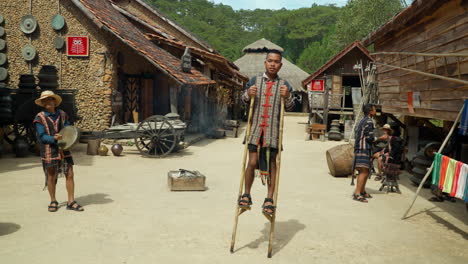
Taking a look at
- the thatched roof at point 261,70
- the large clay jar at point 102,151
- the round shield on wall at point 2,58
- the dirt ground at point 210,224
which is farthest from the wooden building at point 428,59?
the thatched roof at point 261,70

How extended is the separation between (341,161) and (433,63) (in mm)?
2924

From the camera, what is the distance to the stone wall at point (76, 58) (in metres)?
14.1

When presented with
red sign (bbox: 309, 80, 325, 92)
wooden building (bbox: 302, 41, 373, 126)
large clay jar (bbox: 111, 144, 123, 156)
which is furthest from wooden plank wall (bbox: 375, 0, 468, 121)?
red sign (bbox: 309, 80, 325, 92)

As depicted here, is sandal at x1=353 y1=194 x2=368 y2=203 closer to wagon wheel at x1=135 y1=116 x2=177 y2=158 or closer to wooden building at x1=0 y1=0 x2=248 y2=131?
wagon wheel at x1=135 y1=116 x2=177 y2=158

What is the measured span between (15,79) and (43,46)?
1.69 metres

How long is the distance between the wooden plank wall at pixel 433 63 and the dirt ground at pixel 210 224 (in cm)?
187

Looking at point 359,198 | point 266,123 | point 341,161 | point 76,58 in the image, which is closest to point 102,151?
point 76,58

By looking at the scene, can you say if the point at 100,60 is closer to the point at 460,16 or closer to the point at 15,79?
the point at 15,79

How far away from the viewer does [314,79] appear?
22422 mm

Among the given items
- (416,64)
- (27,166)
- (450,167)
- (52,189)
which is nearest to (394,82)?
(416,64)

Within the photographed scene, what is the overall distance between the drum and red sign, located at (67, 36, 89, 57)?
8.95 meters

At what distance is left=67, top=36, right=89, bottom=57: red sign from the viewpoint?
14070mm

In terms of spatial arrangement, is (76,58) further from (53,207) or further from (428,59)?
(428,59)

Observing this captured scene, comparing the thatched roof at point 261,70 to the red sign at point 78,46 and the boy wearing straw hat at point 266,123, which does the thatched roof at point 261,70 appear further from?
the boy wearing straw hat at point 266,123
